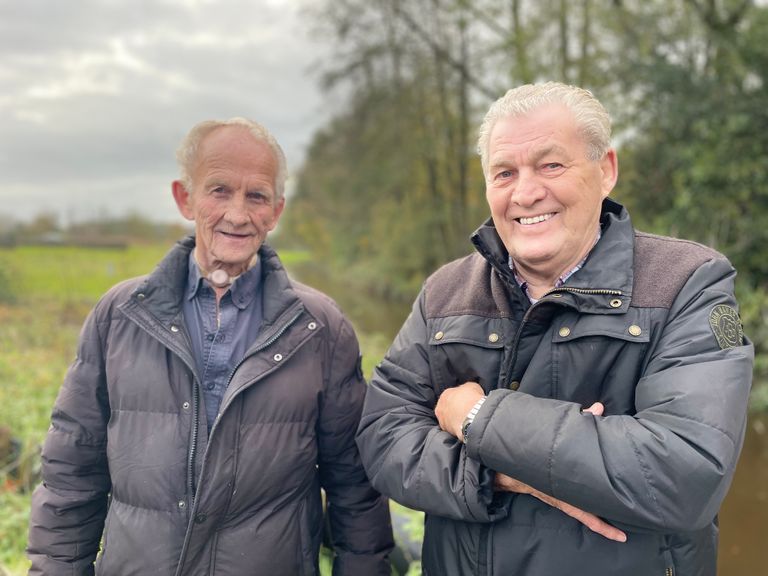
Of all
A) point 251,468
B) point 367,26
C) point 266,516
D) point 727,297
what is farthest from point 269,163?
point 367,26

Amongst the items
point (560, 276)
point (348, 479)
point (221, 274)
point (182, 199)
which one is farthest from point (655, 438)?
point (182, 199)

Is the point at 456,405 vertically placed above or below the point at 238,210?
below

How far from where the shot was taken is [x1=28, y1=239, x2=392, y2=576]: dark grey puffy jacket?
5.78 feet

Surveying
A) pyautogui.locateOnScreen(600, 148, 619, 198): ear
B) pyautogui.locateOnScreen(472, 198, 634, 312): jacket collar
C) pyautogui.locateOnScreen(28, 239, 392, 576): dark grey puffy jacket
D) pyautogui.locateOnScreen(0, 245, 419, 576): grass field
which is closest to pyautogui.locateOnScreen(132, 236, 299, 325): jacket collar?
pyautogui.locateOnScreen(28, 239, 392, 576): dark grey puffy jacket

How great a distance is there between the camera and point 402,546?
3.09 meters

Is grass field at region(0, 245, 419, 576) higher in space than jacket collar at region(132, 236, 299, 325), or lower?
lower

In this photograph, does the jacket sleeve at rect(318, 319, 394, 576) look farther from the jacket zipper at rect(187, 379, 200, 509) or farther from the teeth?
the teeth

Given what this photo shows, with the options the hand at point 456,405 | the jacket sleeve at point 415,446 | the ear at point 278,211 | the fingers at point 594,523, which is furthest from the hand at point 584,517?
the ear at point 278,211

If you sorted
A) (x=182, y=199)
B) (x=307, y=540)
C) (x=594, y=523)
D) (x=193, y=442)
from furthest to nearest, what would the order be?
(x=182, y=199), (x=307, y=540), (x=193, y=442), (x=594, y=523)

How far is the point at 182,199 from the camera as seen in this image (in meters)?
2.03

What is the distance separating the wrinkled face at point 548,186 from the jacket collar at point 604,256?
6 cm

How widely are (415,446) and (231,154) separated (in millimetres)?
1081

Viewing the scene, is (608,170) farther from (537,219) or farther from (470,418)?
(470,418)

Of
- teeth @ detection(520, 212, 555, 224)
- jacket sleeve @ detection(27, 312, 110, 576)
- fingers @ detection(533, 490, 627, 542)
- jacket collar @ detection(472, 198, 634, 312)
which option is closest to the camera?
fingers @ detection(533, 490, 627, 542)
